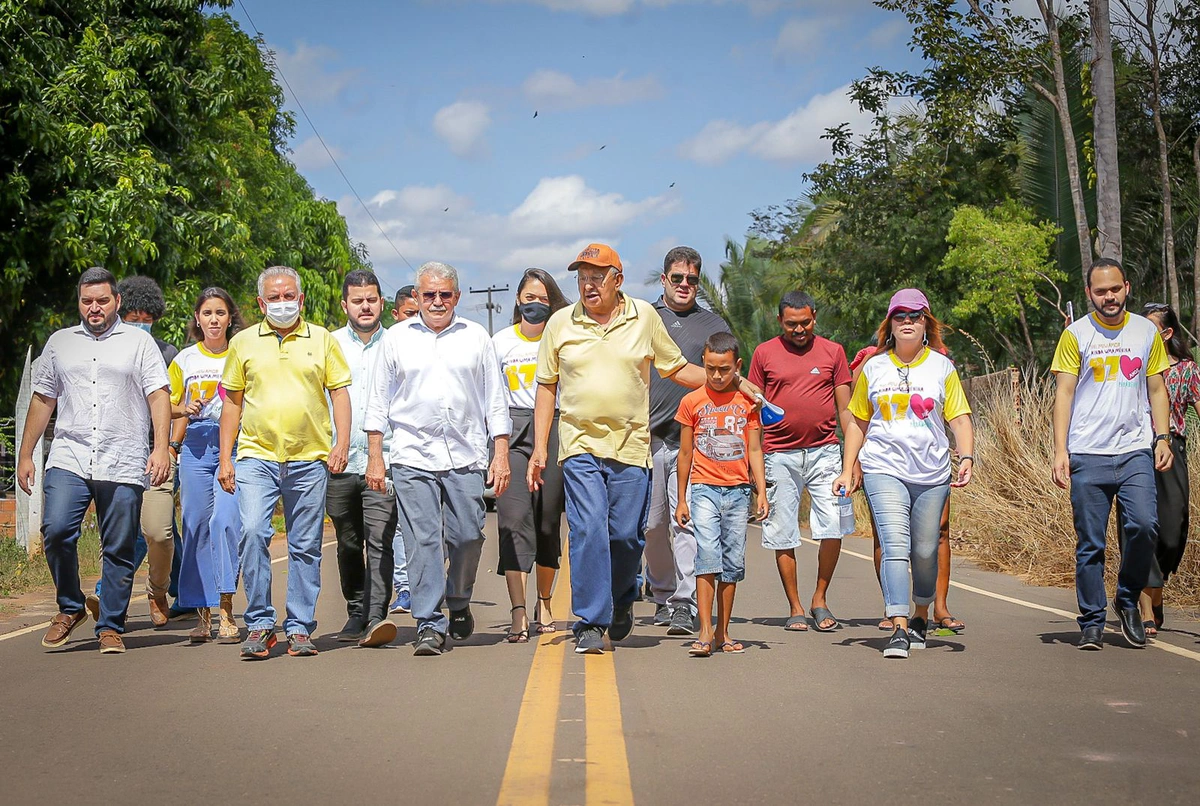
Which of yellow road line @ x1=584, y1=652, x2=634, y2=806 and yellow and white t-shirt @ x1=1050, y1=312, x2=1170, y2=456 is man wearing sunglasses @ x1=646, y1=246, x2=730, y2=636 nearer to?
yellow road line @ x1=584, y1=652, x2=634, y2=806

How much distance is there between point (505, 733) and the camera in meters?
5.81

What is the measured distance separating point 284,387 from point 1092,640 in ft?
15.9

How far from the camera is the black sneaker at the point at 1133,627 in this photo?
8172mm

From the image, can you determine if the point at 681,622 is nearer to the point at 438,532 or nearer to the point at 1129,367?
the point at 438,532

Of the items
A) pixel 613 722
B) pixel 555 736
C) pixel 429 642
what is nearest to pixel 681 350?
pixel 429 642

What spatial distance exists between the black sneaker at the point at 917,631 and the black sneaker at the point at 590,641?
1.79m

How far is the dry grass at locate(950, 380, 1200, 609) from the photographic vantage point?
39.5 ft

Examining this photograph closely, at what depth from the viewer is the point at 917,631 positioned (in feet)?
27.5

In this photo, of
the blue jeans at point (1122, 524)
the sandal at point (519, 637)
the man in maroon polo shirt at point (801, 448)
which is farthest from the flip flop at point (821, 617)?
the sandal at point (519, 637)

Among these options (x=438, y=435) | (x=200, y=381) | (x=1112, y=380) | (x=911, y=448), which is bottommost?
(x=911, y=448)

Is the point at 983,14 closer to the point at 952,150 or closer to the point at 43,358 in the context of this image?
the point at 952,150

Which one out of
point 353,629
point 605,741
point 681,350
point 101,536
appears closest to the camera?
point 605,741

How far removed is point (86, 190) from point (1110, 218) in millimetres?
11994

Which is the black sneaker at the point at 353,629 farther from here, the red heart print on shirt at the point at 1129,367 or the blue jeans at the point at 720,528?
the red heart print on shirt at the point at 1129,367
